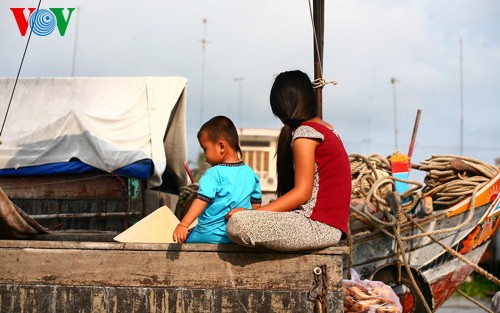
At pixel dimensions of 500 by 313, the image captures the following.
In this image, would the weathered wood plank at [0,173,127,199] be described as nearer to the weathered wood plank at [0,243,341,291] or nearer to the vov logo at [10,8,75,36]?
the vov logo at [10,8,75,36]

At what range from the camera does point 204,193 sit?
3621 millimetres

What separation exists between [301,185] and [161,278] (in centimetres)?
76

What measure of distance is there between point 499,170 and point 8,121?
17.9 ft

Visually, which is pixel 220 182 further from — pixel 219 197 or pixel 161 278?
pixel 161 278

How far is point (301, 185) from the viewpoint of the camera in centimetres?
334

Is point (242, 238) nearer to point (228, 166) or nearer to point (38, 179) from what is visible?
point (228, 166)

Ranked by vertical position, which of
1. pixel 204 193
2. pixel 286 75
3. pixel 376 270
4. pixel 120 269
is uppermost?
pixel 286 75

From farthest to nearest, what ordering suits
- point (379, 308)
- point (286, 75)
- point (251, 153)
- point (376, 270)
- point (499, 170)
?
point (251, 153) → point (499, 170) → point (376, 270) → point (379, 308) → point (286, 75)

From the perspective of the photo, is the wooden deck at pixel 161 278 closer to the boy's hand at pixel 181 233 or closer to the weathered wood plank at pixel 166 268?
the weathered wood plank at pixel 166 268

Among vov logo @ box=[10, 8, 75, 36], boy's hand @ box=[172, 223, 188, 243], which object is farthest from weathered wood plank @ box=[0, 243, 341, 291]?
vov logo @ box=[10, 8, 75, 36]

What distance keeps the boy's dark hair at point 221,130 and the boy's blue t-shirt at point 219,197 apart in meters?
0.13

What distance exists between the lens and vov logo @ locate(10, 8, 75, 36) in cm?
496

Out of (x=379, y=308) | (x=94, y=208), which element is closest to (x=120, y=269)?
(x=379, y=308)

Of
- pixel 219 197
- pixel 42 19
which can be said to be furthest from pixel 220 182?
pixel 42 19
